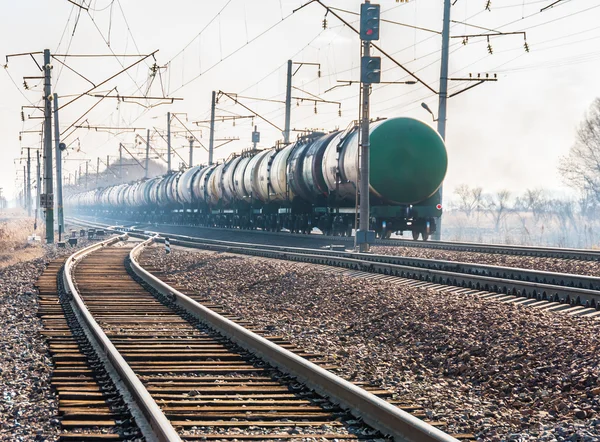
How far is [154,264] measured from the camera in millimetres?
20391

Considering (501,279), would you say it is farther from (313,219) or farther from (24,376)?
(313,219)

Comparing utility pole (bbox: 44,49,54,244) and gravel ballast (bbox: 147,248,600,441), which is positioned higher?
utility pole (bbox: 44,49,54,244)

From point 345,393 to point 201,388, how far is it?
1.29m

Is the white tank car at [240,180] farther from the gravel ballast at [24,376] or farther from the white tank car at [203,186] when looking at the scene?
the gravel ballast at [24,376]

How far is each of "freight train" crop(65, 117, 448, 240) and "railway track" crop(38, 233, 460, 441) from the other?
562 inches

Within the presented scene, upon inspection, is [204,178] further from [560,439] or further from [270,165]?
[560,439]

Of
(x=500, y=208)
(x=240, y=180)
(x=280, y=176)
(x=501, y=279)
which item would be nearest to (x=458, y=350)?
(x=501, y=279)

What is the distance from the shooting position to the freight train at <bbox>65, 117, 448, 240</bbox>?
24.3 m

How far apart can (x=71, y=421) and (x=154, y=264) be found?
1511cm

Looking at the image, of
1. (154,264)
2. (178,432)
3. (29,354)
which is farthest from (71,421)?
(154,264)

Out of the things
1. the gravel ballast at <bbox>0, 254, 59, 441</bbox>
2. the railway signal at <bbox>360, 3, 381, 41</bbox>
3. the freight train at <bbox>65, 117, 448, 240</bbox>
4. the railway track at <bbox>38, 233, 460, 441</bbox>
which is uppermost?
the railway signal at <bbox>360, 3, 381, 41</bbox>

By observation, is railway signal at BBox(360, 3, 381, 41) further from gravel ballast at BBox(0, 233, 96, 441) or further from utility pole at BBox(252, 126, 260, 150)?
utility pole at BBox(252, 126, 260, 150)

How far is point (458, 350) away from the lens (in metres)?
7.82

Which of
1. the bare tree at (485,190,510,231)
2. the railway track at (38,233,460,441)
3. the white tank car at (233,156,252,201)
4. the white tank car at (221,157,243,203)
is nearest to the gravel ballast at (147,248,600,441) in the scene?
the railway track at (38,233,460,441)
